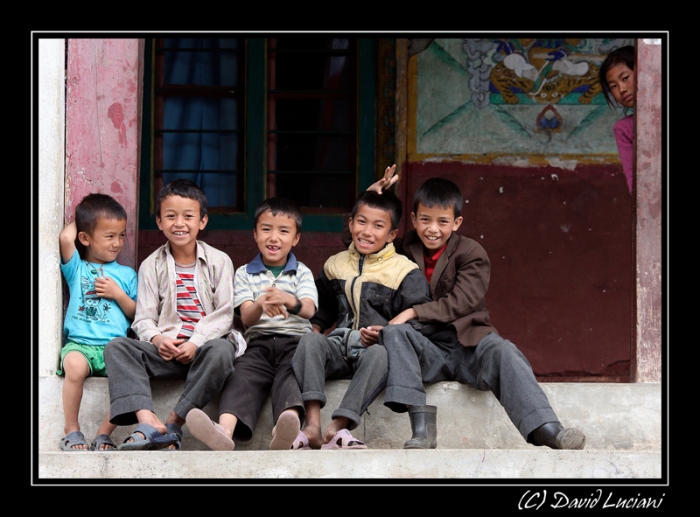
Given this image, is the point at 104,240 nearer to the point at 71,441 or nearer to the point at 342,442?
the point at 71,441

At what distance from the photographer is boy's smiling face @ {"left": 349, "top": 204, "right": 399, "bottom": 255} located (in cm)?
435

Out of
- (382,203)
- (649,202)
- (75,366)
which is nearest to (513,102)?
(649,202)

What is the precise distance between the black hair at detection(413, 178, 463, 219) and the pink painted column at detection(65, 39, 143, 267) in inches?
47.8

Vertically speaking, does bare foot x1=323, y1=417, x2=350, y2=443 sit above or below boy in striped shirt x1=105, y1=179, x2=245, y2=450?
below

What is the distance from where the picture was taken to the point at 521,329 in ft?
20.1

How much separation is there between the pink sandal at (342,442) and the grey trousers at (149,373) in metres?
0.49

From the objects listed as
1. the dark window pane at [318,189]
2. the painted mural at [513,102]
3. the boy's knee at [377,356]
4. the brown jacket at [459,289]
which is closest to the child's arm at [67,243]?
the boy's knee at [377,356]

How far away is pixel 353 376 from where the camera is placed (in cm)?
402

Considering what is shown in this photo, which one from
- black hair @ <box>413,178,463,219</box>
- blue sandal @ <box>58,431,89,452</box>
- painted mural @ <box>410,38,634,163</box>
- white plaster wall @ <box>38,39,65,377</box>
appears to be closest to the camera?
blue sandal @ <box>58,431,89,452</box>

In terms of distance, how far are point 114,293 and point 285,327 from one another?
2.30ft

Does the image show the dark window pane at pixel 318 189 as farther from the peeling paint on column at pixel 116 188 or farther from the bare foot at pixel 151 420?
the bare foot at pixel 151 420

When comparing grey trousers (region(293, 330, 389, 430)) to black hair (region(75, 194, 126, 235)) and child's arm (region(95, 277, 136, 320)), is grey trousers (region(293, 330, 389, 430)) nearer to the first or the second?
child's arm (region(95, 277, 136, 320))

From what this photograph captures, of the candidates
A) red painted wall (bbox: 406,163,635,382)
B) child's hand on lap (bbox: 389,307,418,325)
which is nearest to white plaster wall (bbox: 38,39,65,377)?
child's hand on lap (bbox: 389,307,418,325)
